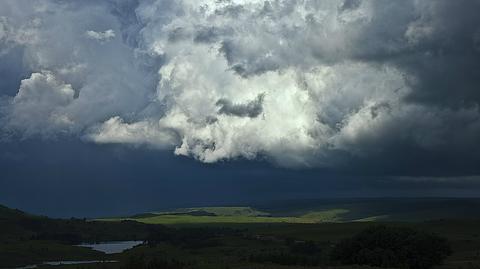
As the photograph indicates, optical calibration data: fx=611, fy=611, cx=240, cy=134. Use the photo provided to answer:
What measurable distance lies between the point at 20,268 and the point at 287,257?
9787cm

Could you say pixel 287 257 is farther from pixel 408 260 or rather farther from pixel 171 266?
pixel 171 266

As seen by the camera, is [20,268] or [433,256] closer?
[433,256]

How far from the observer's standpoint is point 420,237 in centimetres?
12238

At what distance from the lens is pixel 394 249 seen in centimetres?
12125

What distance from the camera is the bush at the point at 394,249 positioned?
119m

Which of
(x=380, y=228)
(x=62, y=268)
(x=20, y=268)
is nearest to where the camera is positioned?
(x=380, y=228)

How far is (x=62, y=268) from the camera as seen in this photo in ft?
570

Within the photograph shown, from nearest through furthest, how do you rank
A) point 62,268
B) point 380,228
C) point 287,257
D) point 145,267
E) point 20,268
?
A: point 145,267
point 380,228
point 287,257
point 62,268
point 20,268

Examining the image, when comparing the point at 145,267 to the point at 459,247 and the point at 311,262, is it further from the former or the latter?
the point at 459,247

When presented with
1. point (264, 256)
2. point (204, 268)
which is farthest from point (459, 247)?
point (204, 268)

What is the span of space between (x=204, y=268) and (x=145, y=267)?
10.2m

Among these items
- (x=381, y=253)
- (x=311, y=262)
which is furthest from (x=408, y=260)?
(x=311, y=262)

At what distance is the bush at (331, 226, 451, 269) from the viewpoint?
389ft

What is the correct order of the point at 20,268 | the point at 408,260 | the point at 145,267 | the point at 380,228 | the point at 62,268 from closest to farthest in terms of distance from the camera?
the point at 145,267 → the point at 408,260 → the point at 380,228 → the point at 62,268 → the point at 20,268
